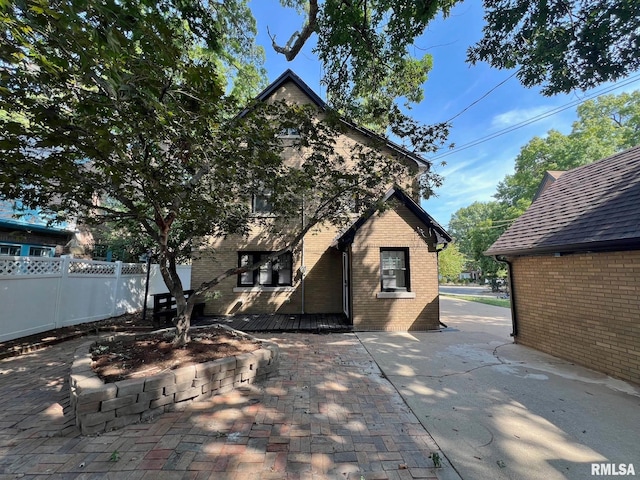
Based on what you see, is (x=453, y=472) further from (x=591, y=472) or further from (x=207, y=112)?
(x=207, y=112)

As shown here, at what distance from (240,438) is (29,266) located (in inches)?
303

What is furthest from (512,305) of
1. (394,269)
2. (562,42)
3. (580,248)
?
(562,42)

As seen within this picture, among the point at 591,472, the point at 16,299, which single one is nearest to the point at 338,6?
the point at 591,472

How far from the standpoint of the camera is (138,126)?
11.5ft

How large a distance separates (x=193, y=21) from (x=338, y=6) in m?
3.05

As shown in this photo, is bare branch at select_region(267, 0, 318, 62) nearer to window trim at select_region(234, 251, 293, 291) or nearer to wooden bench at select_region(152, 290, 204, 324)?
window trim at select_region(234, 251, 293, 291)

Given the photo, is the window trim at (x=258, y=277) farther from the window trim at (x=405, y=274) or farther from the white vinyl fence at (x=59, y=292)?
the white vinyl fence at (x=59, y=292)

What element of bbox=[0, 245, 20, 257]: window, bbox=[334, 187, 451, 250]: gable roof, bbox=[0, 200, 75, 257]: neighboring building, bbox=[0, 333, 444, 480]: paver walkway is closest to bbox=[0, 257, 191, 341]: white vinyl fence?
bbox=[0, 333, 444, 480]: paver walkway

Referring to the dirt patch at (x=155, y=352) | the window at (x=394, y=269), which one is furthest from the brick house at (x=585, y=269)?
the dirt patch at (x=155, y=352)

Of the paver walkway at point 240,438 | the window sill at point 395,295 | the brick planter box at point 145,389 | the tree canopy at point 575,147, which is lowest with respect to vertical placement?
the paver walkway at point 240,438

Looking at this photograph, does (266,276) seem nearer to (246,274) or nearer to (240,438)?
Answer: (246,274)

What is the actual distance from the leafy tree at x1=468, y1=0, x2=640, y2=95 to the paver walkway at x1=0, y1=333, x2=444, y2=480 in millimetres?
7151

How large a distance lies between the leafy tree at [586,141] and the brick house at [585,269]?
21.1 m

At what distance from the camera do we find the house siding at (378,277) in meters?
8.68
